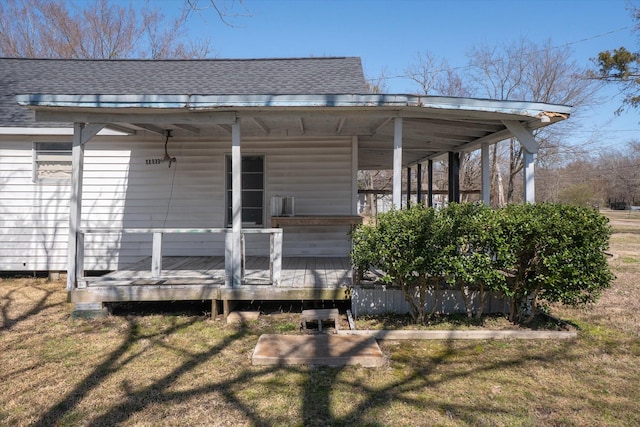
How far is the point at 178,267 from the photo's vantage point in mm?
6504

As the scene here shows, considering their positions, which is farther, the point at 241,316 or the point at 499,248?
the point at 241,316

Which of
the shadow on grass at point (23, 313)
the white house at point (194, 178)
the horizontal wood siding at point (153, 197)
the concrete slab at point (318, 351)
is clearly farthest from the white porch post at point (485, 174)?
the shadow on grass at point (23, 313)

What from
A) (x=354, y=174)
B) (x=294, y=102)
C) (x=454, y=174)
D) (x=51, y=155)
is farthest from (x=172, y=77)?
(x=454, y=174)

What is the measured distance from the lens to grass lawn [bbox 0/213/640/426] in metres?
2.99

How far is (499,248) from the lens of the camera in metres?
4.44

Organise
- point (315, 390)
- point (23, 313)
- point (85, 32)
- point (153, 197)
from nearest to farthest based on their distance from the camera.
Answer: point (315, 390), point (23, 313), point (153, 197), point (85, 32)

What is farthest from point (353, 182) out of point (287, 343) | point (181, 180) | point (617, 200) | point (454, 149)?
point (617, 200)

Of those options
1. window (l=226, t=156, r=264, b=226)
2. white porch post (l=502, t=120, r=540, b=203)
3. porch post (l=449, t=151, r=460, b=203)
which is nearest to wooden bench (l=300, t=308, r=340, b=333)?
white porch post (l=502, t=120, r=540, b=203)

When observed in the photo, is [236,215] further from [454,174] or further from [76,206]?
[454,174]

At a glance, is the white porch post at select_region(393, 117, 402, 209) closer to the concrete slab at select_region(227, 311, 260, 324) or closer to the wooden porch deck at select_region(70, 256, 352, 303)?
the wooden porch deck at select_region(70, 256, 352, 303)

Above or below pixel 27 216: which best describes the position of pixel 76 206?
above

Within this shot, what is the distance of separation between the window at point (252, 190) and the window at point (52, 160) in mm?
3006

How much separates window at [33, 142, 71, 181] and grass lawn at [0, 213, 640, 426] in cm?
330

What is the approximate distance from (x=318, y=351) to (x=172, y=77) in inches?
270
